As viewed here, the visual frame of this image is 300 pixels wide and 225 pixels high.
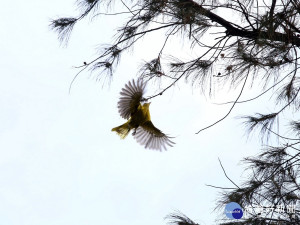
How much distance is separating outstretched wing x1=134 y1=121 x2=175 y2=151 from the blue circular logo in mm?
278

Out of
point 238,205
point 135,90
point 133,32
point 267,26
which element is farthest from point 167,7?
point 238,205

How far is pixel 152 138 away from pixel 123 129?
0.39 ft

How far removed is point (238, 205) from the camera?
1545 millimetres

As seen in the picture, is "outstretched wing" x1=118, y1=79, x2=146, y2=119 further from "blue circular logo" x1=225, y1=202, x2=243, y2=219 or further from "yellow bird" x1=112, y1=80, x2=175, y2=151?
"blue circular logo" x1=225, y1=202, x2=243, y2=219

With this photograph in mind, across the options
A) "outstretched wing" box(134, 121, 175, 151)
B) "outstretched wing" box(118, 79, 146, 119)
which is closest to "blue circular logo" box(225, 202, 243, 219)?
"outstretched wing" box(134, 121, 175, 151)

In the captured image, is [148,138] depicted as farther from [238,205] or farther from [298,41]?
[298,41]

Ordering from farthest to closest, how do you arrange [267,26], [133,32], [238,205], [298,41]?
[133,32], [238,205], [298,41], [267,26]

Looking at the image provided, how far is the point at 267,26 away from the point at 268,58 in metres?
0.26

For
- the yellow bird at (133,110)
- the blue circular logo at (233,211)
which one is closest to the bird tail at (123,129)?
the yellow bird at (133,110)

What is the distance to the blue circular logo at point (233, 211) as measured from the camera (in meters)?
1.54

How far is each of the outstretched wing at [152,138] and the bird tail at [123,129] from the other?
0.18ft

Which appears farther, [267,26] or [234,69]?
[234,69]

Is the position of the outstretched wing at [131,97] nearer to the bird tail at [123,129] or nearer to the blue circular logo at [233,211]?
the bird tail at [123,129]

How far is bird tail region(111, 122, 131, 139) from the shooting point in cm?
145
